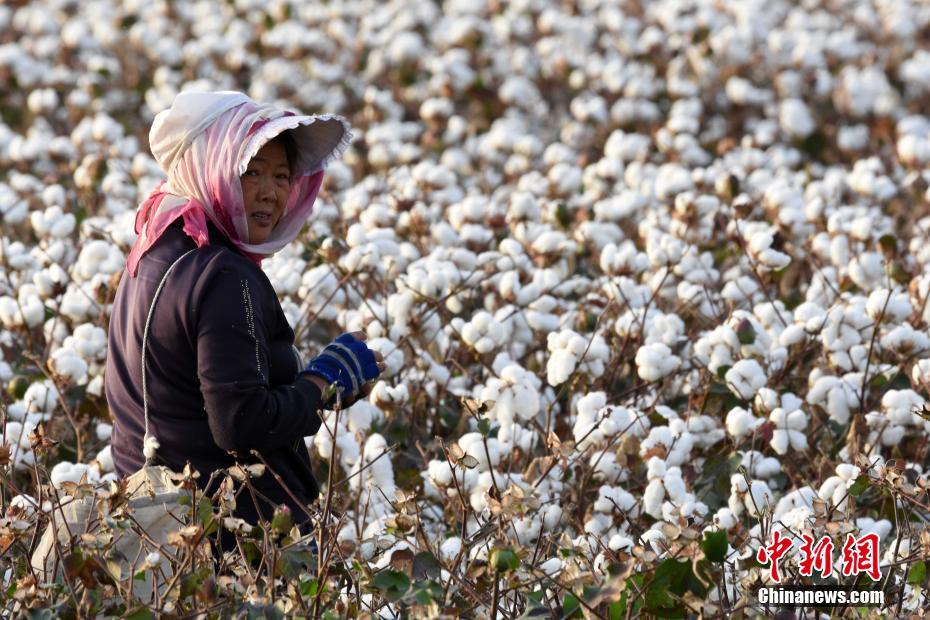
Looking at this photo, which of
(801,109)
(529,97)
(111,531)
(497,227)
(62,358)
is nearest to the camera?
(111,531)

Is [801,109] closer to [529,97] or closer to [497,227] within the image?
[529,97]

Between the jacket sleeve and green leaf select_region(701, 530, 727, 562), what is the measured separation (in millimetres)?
655

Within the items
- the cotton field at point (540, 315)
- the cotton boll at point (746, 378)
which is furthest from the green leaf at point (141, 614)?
the cotton boll at point (746, 378)

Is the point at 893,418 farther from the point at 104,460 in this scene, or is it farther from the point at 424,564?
the point at 104,460

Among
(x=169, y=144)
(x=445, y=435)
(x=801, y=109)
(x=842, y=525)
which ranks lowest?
(x=842, y=525)

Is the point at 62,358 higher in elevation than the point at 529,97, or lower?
lower

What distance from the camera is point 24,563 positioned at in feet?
7.56

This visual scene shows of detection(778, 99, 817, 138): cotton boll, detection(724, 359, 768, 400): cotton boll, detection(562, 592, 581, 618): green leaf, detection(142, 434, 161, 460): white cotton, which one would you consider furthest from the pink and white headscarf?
detection(778, 99, 817, 138): cotton boll

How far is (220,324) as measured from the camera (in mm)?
2141

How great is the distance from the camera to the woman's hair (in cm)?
244

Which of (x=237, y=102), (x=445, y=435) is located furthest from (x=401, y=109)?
(x=237, y=102)

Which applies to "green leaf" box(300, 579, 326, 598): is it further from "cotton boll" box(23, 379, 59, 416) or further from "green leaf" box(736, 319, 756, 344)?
"green leaf" box(736, 319, 756, 344)

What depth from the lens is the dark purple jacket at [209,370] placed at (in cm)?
215

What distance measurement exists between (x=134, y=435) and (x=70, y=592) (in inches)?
13.5
